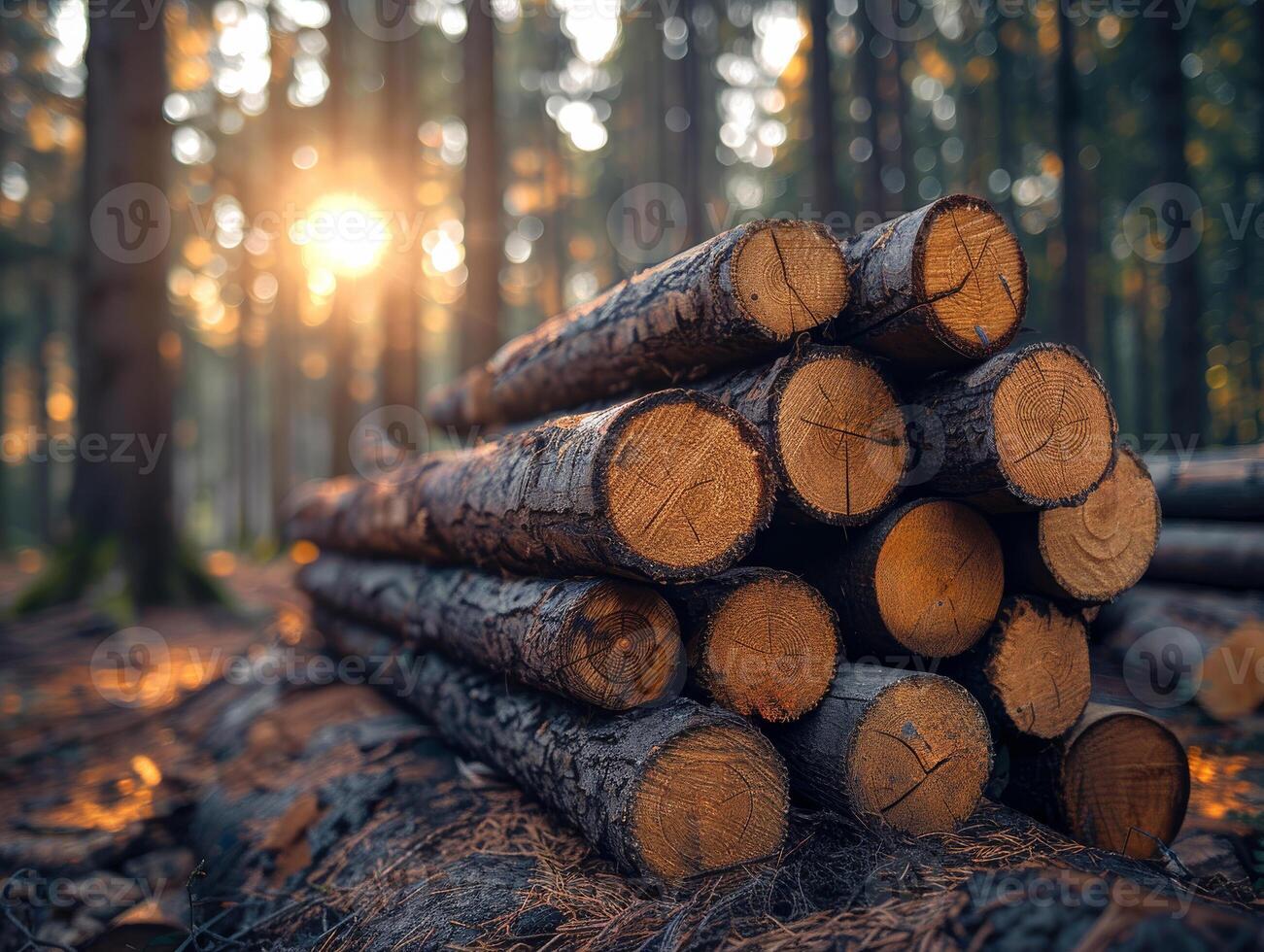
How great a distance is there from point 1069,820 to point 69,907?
414cm

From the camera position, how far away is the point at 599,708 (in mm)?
2699

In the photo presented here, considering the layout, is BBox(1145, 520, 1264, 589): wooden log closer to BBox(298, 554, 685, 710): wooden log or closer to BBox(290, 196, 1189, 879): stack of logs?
BBox(290, 196, 1189, 879): stack of logs

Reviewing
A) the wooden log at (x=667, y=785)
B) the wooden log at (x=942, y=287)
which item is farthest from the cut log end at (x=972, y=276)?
the wooden log at (x=667, y=785)

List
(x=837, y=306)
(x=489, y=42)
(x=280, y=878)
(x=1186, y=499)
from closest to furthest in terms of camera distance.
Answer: (x=837, y=306)
(x=280, y=878)
(x=1186, y=499)
(x=489, y=42)

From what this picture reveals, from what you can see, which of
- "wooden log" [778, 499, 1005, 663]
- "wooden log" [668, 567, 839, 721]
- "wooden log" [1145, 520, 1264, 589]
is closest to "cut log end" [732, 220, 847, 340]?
"wooden log" [778, 499, 1005, 663]

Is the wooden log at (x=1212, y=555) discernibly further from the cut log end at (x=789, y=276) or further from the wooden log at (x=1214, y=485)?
the cut log end at (x=789, y=276)

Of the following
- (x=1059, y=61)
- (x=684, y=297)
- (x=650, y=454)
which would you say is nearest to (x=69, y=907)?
(x=650, y=454)

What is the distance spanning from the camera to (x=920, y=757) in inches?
A: 103

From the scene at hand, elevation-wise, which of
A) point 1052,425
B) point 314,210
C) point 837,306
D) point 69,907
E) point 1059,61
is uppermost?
point 1059,61

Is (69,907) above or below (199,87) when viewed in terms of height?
below

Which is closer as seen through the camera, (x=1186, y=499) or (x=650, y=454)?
(x=650, y=454)

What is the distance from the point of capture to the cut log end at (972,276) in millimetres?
2656

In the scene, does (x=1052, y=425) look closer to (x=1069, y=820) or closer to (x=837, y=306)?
(x=837, y=306)

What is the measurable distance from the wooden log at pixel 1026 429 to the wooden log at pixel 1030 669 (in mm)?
527
